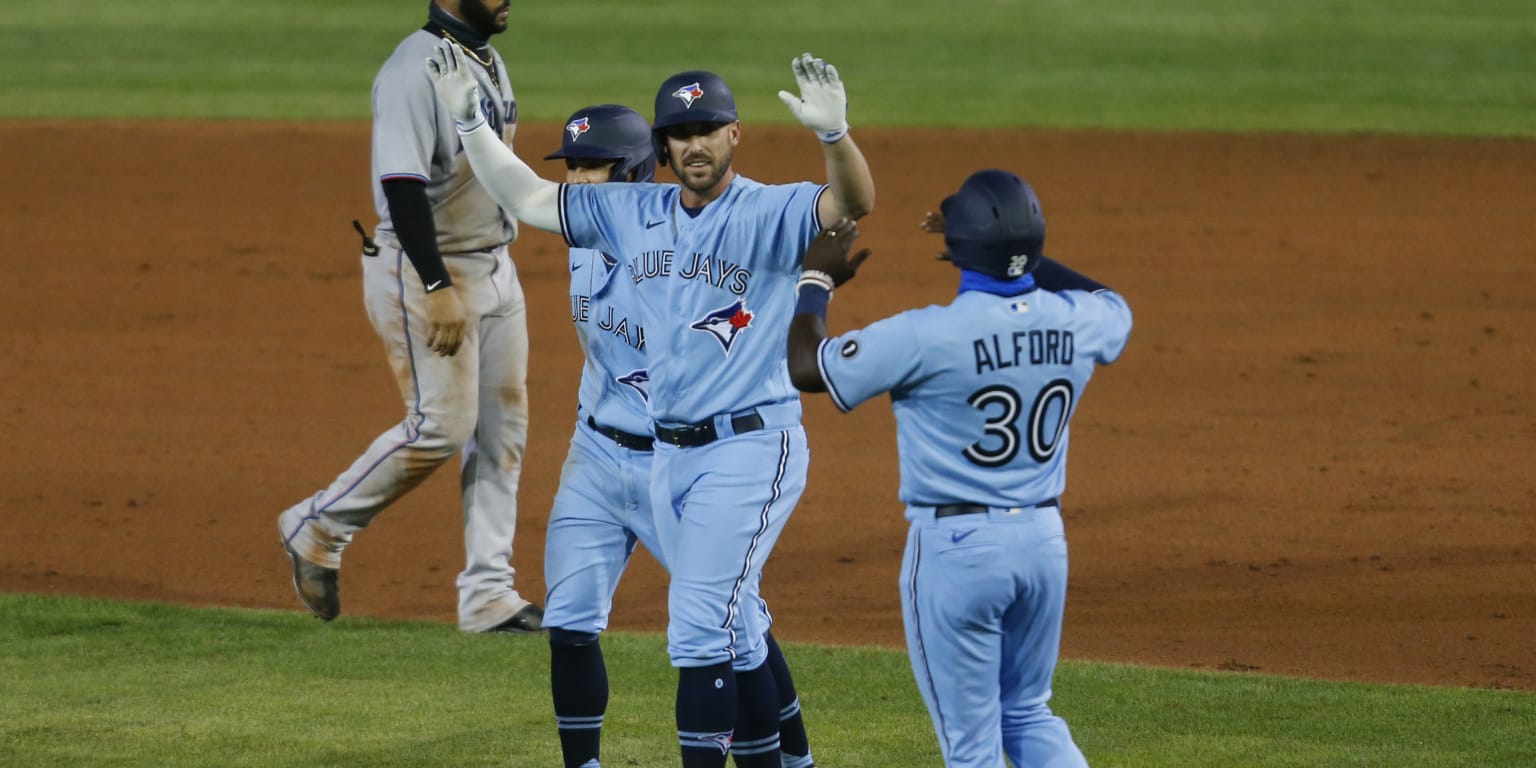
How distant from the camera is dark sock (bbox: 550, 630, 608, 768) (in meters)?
5.71

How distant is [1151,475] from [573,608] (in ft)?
16.8

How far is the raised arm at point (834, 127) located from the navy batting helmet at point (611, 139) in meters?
1.04

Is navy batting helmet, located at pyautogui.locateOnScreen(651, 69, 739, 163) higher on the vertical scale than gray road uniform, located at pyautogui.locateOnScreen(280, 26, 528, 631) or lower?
higher

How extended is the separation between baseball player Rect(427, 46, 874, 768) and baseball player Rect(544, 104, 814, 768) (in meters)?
0.21

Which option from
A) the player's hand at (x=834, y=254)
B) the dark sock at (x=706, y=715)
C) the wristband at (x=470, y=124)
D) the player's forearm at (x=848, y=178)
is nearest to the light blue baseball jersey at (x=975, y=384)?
the player's hand at (x=834, y=254)

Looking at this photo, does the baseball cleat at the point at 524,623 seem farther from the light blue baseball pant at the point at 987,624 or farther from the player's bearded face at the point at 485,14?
the light blue baseball pant at the point at 987,624

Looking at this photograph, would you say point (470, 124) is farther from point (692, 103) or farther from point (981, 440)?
point (981, 440)

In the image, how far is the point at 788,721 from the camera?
582cm

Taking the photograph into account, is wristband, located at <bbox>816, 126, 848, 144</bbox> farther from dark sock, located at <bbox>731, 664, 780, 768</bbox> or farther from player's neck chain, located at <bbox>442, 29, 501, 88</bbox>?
player's neck chain, located at <bbox>442, 29, 501, 88</bbox>

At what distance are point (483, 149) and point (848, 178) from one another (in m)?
1.21

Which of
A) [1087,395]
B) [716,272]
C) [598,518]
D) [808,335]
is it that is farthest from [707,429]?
[1087,395]

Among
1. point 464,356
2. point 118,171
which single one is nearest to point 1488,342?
point 464,356

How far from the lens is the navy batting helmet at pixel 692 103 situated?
5395mm

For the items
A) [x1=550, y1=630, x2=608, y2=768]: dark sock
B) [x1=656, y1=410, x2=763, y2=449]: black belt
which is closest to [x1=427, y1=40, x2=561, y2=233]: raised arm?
[x1=656, y1=410, x2=763, y2=449]: black belt
